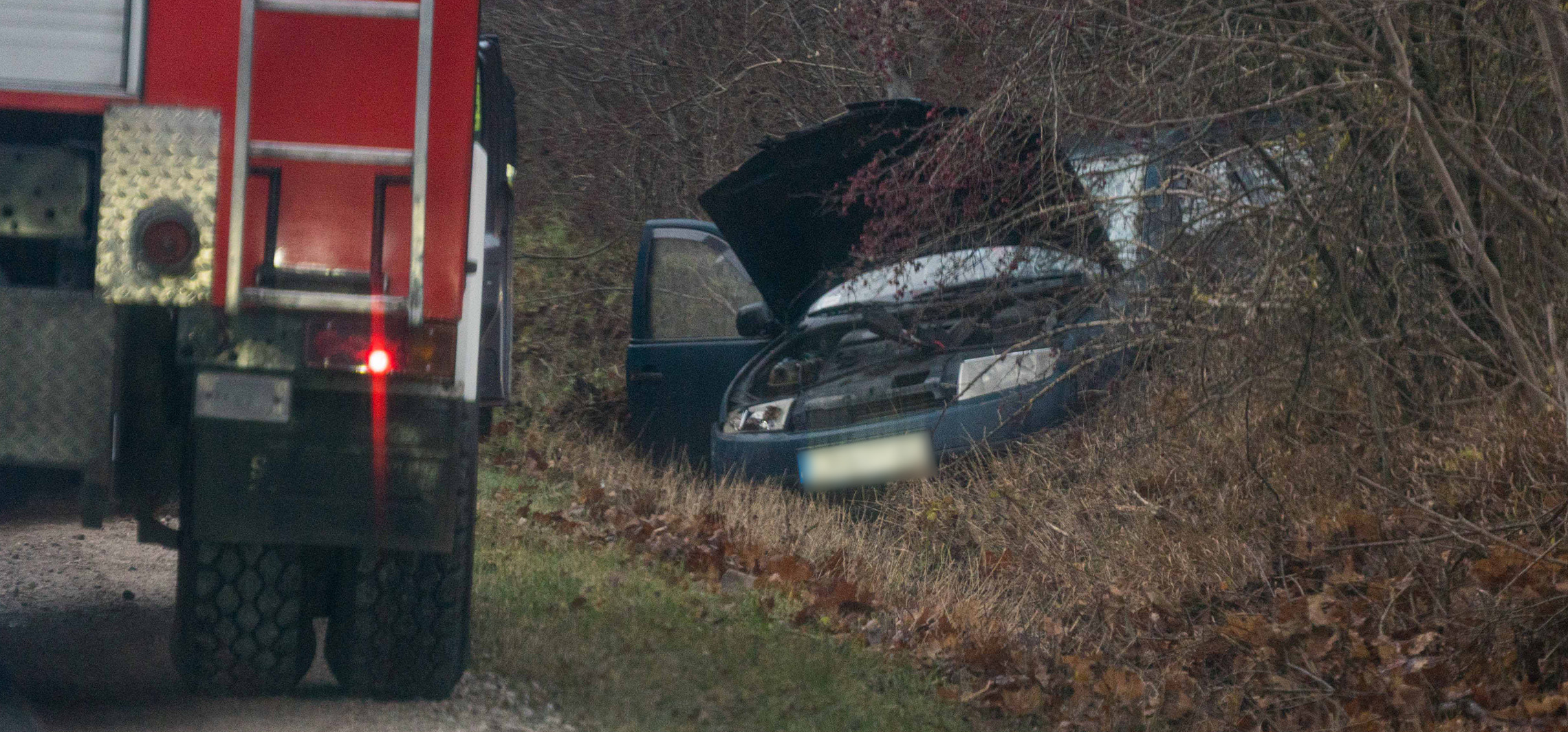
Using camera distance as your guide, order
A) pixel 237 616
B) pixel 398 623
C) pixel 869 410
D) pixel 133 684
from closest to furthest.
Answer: pixel 237 616 → pixel 398 623 → pixel 133 684 → pixel 869 410

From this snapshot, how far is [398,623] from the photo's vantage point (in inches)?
165

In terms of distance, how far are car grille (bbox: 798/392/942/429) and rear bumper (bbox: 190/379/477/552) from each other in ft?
14.0

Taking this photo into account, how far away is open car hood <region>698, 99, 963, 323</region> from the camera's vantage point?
782 cm

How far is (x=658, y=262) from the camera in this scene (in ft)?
33.6

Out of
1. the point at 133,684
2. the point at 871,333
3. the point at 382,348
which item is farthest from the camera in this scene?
the point at 871,333

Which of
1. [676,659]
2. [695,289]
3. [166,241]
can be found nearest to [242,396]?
[166,241]

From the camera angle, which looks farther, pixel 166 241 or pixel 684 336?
pixel 684 336

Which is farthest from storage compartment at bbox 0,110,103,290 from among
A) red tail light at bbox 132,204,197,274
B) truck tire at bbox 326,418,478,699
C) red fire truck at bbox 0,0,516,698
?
truck tire at bbox 326,418,478,699

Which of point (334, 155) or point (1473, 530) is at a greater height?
point (334, 155)

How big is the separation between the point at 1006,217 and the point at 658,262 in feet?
12.0

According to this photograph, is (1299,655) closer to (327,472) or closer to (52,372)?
(327,472)

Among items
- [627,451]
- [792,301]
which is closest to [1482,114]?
[792,301]

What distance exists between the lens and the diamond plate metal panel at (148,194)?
3.49 meters

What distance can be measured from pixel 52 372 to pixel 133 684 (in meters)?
1.44
